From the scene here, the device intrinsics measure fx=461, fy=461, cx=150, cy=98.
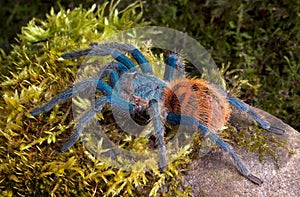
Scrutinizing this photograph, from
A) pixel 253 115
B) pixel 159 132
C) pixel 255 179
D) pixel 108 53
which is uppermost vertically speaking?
pixel 108 53

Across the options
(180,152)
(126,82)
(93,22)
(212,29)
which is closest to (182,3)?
(212,29)

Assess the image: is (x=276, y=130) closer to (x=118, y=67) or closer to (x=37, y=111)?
(x=118, y=67)

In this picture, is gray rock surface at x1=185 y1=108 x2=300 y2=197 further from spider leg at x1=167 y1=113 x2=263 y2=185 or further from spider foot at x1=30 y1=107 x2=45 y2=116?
spider foot at x1=30 y1=107 x2=45 y2=116

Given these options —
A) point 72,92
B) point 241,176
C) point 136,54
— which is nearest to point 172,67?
point 136,54

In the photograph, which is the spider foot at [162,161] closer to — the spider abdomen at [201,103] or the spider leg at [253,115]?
the spider abdomen at [201,103]

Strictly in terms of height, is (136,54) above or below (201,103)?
above

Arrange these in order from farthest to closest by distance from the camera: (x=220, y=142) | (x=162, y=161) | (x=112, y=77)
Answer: (x=112, y=77)
(x=220, y=142)
(x=162, y=161)

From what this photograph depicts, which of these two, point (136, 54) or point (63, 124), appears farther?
point (136, 54)

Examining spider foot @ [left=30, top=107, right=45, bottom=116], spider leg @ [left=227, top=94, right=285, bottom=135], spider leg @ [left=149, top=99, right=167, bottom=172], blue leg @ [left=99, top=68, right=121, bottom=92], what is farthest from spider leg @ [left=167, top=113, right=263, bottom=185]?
spider foot @ [left=30, top=107, right=45, bottom=116]
